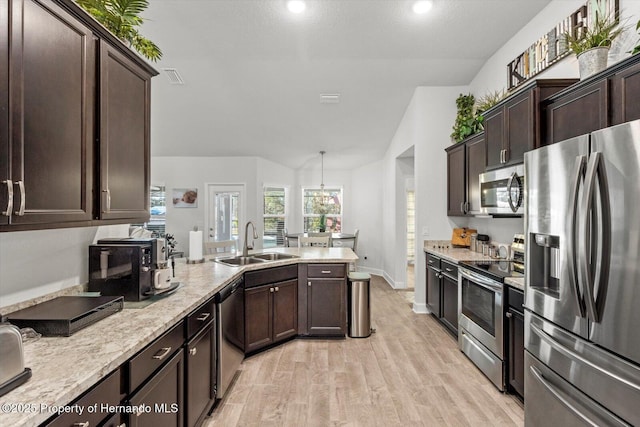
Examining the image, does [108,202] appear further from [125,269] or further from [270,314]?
[270,314]

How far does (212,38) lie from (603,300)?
393 centimetres

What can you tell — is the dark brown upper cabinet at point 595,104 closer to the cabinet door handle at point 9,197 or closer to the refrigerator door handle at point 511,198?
the refrigerator door handle at point 511,198

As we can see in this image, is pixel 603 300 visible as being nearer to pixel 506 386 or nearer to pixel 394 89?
pixel 506 386

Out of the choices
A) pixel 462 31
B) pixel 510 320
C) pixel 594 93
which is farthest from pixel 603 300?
pixel 462 31

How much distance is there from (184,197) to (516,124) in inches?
249

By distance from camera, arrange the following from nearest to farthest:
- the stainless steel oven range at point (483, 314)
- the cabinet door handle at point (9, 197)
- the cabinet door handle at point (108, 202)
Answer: the cabinet door handle at point (9, 197) < the cabinet door handle at point (108, 202) < the stainless steel oven range at point (483, 314)

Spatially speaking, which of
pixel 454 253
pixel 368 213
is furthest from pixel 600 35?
pixel 368 213

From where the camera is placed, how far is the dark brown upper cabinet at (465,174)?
3580mm

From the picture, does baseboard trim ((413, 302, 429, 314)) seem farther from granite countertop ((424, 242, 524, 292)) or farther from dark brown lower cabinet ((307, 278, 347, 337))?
dark brown lower cabinet ((307, 278, 347, 337))

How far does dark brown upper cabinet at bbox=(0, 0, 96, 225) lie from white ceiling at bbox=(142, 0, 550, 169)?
197 centimetres

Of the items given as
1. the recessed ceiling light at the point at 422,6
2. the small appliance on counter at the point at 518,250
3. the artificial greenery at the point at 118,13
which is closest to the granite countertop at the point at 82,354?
the artificial greenery at the point at 118,13

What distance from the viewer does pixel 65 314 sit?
1.36m

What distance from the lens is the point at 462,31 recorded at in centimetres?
336

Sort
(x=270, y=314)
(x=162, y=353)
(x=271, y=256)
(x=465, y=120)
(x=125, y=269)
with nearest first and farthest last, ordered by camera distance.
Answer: (x=162, y=353) → (x=125, y=269) → (x=270, y=314) → (x=271, y=256) → (x=465, y=120)
